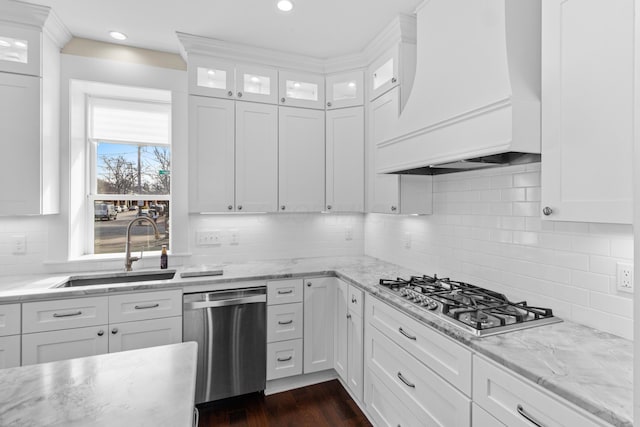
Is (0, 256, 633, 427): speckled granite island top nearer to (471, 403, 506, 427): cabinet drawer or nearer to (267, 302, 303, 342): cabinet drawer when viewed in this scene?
(471, 403, 506, 427): cabinet drawer

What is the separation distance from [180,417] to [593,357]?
1366 millimetres

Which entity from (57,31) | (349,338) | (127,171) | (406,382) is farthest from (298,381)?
(57,31)

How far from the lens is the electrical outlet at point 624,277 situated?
1309 millimetres

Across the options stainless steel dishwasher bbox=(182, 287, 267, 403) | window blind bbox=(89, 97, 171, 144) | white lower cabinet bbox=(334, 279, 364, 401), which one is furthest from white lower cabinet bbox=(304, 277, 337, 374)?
window blind bbox=(89, 97, 171, 144)

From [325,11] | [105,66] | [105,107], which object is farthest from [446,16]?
[105,107]

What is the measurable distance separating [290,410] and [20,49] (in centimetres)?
314

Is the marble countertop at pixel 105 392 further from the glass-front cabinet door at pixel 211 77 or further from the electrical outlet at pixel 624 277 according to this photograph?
the glass-front cabinet door at pixel 211 77

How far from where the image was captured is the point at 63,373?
0.99m

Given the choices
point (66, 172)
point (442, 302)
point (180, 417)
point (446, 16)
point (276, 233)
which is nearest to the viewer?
point (180, 417)

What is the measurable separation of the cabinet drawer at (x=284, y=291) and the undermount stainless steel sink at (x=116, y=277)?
0.83 metres

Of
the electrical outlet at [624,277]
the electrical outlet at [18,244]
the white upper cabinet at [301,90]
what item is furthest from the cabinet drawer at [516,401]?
the electrical outlet at [18,244]

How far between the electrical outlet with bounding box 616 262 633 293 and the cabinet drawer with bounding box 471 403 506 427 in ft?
2.48

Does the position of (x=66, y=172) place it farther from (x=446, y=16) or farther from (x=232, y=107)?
(x=446, y=16)

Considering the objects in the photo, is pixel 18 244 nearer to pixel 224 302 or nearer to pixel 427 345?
pixel 224 302
